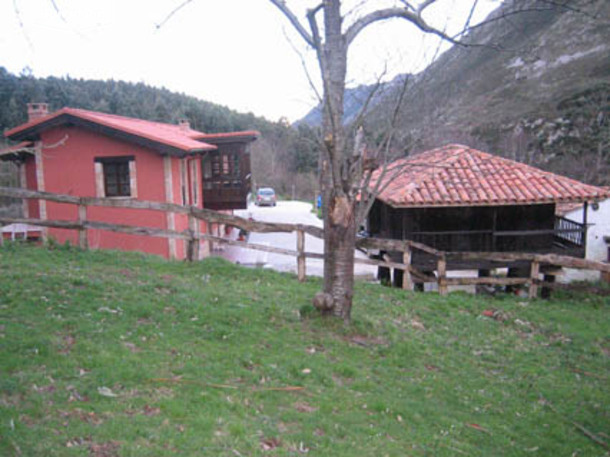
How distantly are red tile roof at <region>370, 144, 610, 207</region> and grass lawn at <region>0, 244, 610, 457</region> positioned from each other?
4.44 meters

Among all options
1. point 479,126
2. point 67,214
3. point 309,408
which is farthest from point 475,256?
point 479,126

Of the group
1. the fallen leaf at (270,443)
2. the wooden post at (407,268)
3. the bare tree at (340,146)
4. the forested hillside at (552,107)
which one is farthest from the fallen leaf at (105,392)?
the forested hillside at (552,107)

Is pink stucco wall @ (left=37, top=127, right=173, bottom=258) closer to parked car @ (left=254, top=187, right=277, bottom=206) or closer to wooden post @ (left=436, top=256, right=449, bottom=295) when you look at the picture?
wooden post @ (left=436, top=256, right=449, bottom=295)

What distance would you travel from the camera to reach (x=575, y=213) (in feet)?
94.2

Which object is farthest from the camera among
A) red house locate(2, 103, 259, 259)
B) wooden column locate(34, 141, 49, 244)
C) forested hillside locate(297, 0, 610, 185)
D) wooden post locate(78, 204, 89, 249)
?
forested hillside locate(297, 0, 610, 185)

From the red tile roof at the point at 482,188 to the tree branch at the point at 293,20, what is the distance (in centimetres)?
610

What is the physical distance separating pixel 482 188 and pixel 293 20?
874cm

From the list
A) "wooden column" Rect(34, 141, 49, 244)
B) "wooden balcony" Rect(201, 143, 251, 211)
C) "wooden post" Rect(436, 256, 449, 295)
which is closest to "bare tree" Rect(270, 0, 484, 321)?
"wooden post" Rect(436, 256, 449, 295)

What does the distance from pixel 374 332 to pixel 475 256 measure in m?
5.12

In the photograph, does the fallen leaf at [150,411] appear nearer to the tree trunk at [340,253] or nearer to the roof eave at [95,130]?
the tree trunk at [340,253]

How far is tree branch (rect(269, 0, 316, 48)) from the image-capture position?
6.23m

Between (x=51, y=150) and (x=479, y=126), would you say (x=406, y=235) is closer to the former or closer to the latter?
(x=51, y=150)

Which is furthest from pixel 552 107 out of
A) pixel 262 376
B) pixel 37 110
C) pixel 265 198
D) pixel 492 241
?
pixel 262 376

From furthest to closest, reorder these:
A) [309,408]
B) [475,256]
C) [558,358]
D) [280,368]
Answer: [475,256], [558,358], [280,368], [309,408]
